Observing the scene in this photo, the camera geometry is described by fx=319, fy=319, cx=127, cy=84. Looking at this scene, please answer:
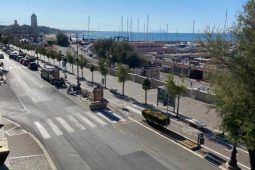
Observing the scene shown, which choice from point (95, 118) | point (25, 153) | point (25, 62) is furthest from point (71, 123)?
point (25, 62)

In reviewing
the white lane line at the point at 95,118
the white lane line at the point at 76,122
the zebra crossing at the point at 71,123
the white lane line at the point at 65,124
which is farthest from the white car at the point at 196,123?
the white lane line at the point at 65,124

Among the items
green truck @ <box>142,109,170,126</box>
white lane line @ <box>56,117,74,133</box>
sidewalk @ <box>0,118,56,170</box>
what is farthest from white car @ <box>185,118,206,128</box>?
sidewalk @ <box>0,118,56,170</box>

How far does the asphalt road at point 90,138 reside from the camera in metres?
21.1

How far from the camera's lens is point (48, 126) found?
28562 millimetres

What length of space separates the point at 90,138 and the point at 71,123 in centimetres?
450

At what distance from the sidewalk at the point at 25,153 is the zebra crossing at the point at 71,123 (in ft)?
5.60

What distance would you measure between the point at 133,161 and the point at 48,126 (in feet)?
34.4

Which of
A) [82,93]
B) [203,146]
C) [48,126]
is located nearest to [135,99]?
[82,93]

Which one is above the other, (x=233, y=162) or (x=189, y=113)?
(x=189, y=113)

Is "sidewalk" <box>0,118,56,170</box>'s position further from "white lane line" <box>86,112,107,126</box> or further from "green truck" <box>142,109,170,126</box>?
"green truck" <box>142,109,170,126</box>

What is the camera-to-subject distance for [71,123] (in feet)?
96.5

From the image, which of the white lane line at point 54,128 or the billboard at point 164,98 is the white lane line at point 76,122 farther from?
the billboard at point 164,98

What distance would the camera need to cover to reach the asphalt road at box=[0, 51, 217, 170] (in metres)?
21.1

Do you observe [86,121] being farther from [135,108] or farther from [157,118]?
[157,118]
